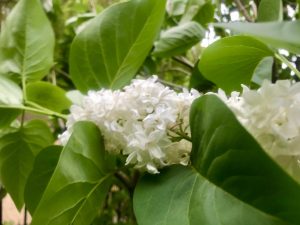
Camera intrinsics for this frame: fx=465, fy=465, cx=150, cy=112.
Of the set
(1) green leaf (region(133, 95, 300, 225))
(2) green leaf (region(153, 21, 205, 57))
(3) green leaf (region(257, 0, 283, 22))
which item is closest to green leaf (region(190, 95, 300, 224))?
(1) green leaf (region(133, 95, 300, 225))

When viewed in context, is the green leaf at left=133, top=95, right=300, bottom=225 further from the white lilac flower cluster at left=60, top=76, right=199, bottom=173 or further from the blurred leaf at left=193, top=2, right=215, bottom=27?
the blurred leaf at left=193, top=2, right=215, bottom=27

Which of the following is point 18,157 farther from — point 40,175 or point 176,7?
point 176,7

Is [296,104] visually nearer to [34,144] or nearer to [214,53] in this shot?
[214,53]

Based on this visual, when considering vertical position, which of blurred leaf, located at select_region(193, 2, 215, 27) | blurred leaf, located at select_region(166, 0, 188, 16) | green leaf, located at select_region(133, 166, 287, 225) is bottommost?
blurred leaf, located at select_region(166, 0, 188, 16)

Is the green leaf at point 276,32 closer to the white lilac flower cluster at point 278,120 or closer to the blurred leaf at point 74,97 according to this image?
the white lilac flower cluster at point 278,120

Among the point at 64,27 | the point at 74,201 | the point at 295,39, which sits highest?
the point at 295,39

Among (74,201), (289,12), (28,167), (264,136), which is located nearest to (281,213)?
(264,136)

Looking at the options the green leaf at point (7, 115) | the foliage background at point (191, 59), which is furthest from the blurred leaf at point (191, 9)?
the green leaf at point (7, 115)
